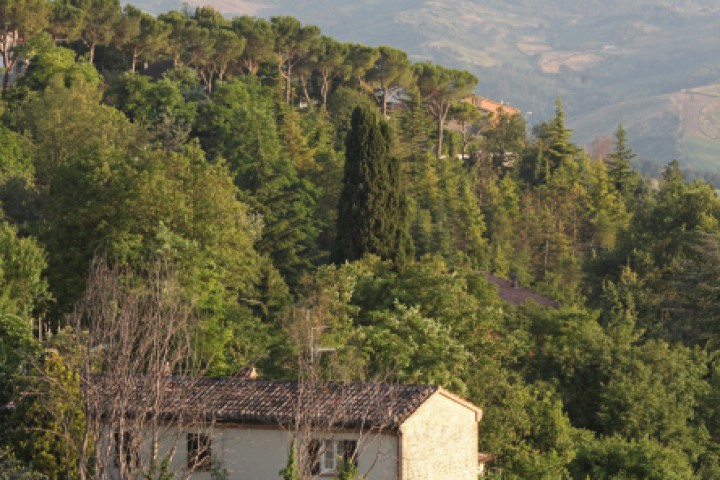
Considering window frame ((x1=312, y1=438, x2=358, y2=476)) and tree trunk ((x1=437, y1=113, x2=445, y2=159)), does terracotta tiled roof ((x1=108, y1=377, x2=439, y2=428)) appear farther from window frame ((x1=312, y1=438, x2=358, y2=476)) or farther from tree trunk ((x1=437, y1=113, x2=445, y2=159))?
tree trunk ((x1=437, y1=113, x2=445, y2=159))

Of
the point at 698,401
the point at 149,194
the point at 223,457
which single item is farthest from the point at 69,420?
the point at 698,401

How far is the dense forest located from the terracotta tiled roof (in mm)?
1699

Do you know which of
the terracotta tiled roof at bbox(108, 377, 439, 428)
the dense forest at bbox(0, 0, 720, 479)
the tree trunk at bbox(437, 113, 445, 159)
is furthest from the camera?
the tree trunk at bbox(437, 113, 445, 159)

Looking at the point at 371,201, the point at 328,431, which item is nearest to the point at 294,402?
the point at 328,431

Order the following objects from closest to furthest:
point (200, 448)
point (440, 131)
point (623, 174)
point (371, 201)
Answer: point (200, 448) < point (371, 201) < point (623, 174) < point (440, 131)

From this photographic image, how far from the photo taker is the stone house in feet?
87.2

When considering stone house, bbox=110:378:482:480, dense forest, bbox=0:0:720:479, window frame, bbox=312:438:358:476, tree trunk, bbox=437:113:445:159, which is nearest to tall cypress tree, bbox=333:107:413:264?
dense forest, bbox=0:0:720:479

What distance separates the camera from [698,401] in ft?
153

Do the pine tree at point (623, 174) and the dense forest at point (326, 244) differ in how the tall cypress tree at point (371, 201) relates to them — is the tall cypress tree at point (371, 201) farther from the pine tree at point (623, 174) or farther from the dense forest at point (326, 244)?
the pine tree at point (623, 174)

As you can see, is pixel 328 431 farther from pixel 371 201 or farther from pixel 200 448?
pixel 371 201

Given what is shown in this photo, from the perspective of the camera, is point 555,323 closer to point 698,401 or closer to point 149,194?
point 698,401

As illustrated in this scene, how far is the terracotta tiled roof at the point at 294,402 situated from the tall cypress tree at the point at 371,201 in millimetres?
22979

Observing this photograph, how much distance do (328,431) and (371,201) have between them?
91.0ft

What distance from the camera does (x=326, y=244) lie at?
218 feet
